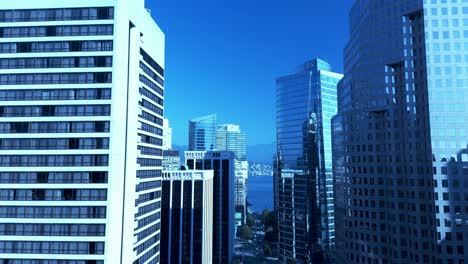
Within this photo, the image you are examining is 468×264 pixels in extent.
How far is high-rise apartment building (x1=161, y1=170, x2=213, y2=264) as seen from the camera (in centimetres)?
9844

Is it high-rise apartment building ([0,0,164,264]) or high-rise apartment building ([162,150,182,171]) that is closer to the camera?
high-rise apartment building ([0,0,164,264])

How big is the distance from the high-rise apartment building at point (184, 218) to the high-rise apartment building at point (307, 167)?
37840mm

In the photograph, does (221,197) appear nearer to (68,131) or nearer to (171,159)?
(171,159)

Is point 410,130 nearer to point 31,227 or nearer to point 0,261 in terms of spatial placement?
point 31,227

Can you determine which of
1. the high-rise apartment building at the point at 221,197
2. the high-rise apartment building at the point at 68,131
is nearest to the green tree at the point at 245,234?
the high-rise apartment building at the point at 221,197

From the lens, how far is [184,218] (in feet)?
328

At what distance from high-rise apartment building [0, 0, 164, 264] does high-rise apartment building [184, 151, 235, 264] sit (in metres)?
68.5

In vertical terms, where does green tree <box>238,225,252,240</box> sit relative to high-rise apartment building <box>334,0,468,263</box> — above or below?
below

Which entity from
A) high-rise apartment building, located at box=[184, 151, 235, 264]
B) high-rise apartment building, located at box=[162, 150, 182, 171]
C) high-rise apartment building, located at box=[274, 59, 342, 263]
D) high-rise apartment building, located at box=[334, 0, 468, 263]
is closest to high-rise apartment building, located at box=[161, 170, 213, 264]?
high-rise apartment building, located at box=[184, 151, 235, 264]

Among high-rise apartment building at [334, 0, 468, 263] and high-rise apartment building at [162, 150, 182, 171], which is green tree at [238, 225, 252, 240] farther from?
high-rise apartment building at [334, 0, 468, 263]

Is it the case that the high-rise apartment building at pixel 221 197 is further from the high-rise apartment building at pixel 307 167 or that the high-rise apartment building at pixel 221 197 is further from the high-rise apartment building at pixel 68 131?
the high-rise apartment building at pixel 68 131

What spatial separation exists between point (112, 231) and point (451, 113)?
2082 inches

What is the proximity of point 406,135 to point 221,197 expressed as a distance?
73.2 m

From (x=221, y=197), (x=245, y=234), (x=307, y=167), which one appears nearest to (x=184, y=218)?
(x=221, y=197)
